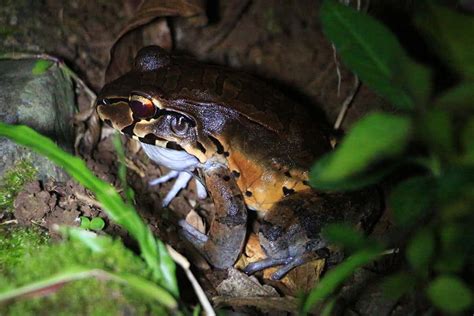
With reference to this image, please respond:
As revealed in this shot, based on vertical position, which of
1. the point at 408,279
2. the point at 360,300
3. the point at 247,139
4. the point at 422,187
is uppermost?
the point at 422,187

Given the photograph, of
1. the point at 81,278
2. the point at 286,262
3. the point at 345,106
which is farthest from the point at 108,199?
the point at 345,106

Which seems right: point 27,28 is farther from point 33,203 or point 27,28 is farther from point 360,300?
point 360,300

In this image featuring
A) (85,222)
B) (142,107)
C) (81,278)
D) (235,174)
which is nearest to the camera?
(81,278)

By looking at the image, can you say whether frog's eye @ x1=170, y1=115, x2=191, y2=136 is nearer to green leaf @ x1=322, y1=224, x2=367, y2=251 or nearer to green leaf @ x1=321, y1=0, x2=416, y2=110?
green leaf @ x1=321, y1=0, x2=416, y2=110

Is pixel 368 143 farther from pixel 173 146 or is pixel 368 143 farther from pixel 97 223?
pixel 173 146

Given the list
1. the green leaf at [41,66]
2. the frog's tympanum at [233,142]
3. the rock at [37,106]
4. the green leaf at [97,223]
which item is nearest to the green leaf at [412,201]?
the frog's tympanum at [233,142]

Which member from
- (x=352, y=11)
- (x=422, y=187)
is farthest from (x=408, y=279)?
(x=352, y=11)
